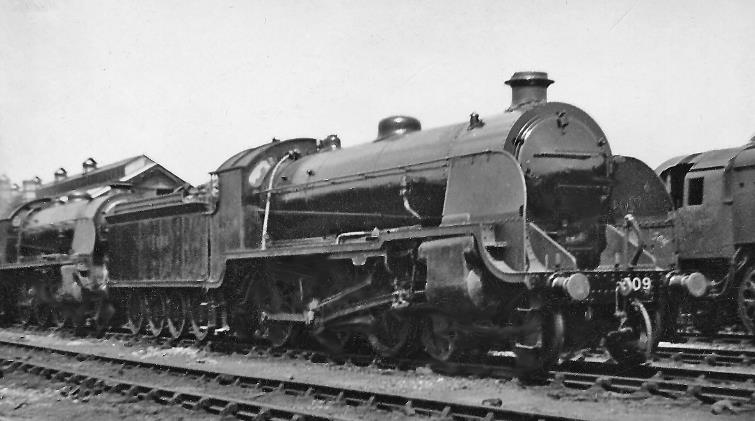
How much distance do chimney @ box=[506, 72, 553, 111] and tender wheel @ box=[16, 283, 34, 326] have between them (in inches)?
568

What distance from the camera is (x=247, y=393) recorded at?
8.91 metres

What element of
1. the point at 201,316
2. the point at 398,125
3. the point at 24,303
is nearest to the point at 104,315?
the point at 24,303

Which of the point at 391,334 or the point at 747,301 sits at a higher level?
the point at 747,301

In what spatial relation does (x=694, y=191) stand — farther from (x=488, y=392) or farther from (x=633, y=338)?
(x=488, y=392)

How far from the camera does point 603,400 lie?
760cm

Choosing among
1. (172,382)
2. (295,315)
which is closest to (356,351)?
(295,315)

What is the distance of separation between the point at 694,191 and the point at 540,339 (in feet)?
22.2

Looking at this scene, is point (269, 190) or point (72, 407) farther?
point (269, 190)

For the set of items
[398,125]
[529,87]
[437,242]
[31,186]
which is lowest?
[437,242]

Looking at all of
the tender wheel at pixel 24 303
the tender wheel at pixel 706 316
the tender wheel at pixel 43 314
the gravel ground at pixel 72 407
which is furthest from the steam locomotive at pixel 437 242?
the tender wheel at pixel 24 303

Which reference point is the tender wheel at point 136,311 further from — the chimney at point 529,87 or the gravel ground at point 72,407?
the chimney at point 529,87

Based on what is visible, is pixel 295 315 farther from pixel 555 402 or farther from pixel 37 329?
pixel 37 329

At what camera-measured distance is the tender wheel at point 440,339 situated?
9.23 m

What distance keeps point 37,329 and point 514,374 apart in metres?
14.2
